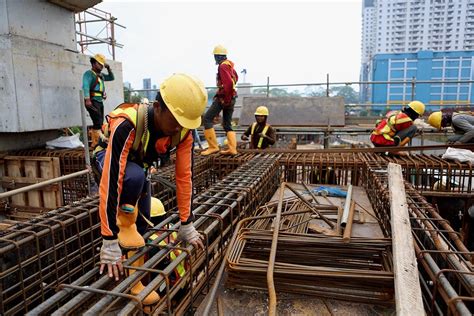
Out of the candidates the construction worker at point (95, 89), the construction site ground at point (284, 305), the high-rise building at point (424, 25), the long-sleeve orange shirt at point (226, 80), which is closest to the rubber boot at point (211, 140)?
the long-sleeve orange shirt at point (226, 80)

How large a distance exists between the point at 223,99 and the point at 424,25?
165 ft

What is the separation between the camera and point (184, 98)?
2.05m

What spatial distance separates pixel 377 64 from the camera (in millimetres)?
18250

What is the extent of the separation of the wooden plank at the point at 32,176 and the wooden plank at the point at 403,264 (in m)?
5.50

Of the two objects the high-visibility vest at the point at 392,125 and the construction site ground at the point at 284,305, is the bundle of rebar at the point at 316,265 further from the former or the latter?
the high-visibility vest at the point at 392,125

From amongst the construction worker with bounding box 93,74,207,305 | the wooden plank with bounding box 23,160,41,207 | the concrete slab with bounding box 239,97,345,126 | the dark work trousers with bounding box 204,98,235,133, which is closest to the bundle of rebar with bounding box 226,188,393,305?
the construction worker with bounding box 93,74,207,305

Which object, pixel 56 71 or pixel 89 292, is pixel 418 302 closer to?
pixel 89 292

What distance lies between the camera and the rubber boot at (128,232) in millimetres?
2352

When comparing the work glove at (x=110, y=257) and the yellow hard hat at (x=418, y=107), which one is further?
the yellow hard hat at (x=418, y=107)

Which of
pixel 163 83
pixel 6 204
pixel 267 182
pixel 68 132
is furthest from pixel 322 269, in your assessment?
pixel 68 132

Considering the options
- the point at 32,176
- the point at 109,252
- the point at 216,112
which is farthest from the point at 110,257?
the point at 32,176

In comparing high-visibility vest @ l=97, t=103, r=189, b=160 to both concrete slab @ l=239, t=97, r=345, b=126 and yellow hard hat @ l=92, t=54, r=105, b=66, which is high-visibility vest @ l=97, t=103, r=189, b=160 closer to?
yellow hard hat @ l=92, t=54, r=105, b=66

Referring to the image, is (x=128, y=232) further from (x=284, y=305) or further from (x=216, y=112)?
(x=216, y=112)

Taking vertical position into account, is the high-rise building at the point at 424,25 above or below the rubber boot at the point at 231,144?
above
